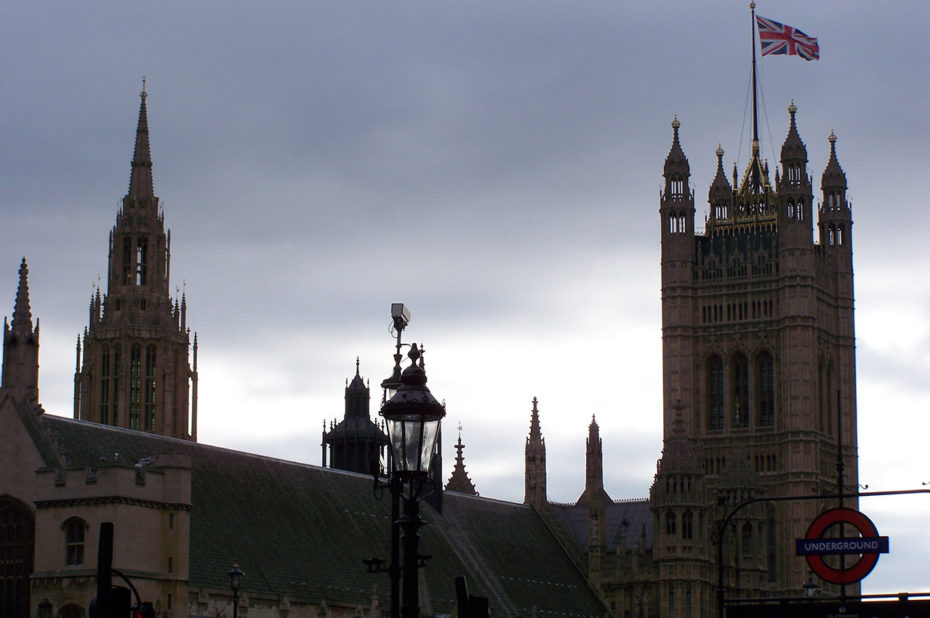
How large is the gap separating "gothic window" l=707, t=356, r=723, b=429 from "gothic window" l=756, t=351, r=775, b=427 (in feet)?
9.51

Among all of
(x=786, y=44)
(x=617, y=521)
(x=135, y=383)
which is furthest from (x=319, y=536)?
(x=786, y=44)

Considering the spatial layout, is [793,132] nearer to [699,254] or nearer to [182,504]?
[699,254]

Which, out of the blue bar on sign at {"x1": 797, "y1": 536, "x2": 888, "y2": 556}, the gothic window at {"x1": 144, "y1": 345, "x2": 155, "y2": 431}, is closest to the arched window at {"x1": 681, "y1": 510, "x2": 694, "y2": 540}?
the gothic window at {"x1": 144, "y1": 345, "x2": 155, "y2": 431}

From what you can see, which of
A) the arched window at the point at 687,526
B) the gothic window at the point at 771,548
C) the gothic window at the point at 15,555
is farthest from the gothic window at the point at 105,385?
the gothic window at the point at 15,555

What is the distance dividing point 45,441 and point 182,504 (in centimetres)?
591

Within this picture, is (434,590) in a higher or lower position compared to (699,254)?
lower

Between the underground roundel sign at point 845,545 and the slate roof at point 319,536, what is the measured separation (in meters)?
38.4

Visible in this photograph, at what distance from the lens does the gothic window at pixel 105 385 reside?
12562 centimetres

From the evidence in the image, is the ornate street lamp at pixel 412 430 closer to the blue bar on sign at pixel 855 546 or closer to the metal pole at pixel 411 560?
A: the metal pole at pixel 411 560

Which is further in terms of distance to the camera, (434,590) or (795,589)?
(795,589)

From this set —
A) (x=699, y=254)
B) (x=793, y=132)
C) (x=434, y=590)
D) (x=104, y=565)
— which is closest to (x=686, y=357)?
(x=699, y=254)

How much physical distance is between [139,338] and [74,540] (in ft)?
194

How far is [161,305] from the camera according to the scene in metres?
129

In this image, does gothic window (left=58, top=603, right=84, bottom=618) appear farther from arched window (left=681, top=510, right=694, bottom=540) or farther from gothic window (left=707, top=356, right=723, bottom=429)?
gothic window (left=707, top=356, right=723, bottom=429)
